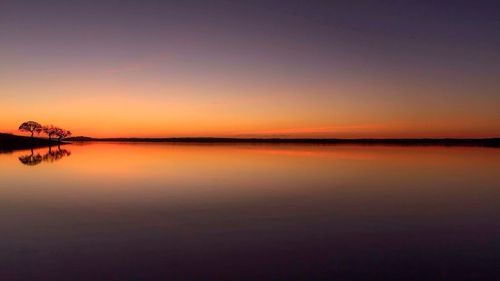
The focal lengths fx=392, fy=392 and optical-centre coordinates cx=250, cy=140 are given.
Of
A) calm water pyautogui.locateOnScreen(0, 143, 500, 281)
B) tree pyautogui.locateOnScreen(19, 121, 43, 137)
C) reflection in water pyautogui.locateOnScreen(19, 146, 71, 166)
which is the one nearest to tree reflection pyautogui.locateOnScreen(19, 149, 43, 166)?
reflection in water pyautogui.locateOnScreen(19, 146, 71, 166)

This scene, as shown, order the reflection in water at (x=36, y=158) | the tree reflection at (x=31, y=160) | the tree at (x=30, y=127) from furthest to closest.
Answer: the tree at (x=30, y=127) → the reflection in water at (x=36, y=158) → the tree reflection at (x=31, y=160)

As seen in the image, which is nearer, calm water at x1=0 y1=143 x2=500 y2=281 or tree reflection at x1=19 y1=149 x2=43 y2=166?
calm water at x1=0 y1=143 x2=500 y2=281

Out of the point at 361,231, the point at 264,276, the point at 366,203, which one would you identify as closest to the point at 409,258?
the point at 361,231

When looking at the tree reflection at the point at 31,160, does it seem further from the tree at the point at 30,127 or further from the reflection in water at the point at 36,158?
the tree at the point at 30,127

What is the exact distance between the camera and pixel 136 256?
40.2ft

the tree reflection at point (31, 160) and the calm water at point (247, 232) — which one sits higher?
the tree reflection at point (31, 160)

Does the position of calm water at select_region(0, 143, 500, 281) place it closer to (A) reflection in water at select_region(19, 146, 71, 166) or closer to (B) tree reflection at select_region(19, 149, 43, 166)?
(B) tree reflection at select_region(19, 149, 43, 166)

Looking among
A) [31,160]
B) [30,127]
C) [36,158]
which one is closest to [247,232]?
[31,160]

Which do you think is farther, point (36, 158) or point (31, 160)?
point (36, 158)

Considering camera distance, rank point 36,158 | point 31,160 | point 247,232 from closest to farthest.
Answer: point 247,232 < point 31,160 < point 36,158

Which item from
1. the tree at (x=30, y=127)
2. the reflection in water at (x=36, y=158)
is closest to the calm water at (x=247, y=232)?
the reflection in water at (x=36, y=158)

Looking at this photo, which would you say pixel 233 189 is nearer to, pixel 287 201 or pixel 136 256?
pixel 287 201

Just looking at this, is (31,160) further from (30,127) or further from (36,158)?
(30,127)

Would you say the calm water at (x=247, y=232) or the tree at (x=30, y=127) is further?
the tree at (x=30, y=127)
